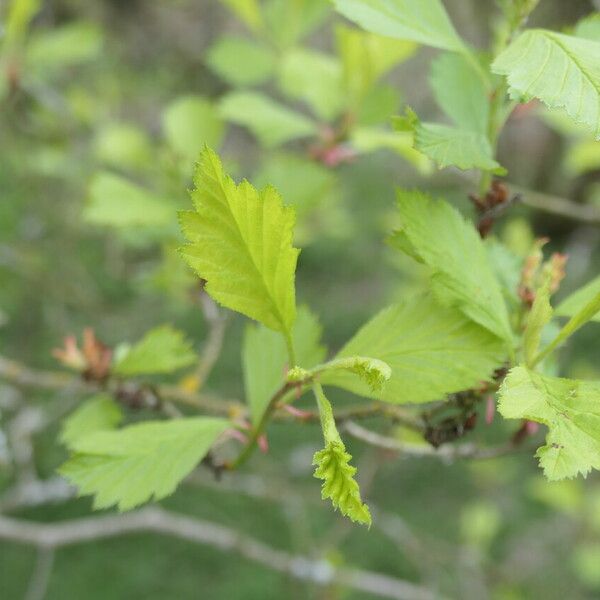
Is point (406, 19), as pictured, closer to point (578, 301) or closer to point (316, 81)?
point (578, 301)

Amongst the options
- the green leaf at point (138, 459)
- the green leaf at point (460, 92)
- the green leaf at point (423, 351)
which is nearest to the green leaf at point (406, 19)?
the green leaf at point (460, 92)

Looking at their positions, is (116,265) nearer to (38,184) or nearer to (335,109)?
(38,184)

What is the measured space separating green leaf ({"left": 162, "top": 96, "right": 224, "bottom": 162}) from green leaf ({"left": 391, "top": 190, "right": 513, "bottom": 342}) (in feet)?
1.59

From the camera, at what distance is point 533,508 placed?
2627mm

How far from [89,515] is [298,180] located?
1776 millimetres

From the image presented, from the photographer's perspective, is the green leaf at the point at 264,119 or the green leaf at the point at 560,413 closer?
the green leaf at the point at 560,413

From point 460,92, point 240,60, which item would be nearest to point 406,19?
point 460,92

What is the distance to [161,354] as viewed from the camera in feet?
2.22

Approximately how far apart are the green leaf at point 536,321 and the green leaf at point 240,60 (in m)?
0.69

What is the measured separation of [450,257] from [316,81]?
520mm

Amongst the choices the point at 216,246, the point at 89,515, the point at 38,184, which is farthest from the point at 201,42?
the point at 216,246

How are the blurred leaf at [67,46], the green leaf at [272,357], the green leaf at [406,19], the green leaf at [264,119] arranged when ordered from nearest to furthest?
the green leaf at [406,19] < the green leaf at [272,357] < the green leaf at [264,119] < the blurred leaf at [67,46]

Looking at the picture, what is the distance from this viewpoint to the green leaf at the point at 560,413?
1.28 ft

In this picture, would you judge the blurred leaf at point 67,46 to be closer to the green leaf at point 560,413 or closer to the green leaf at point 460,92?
the green leaf at point 460,92
